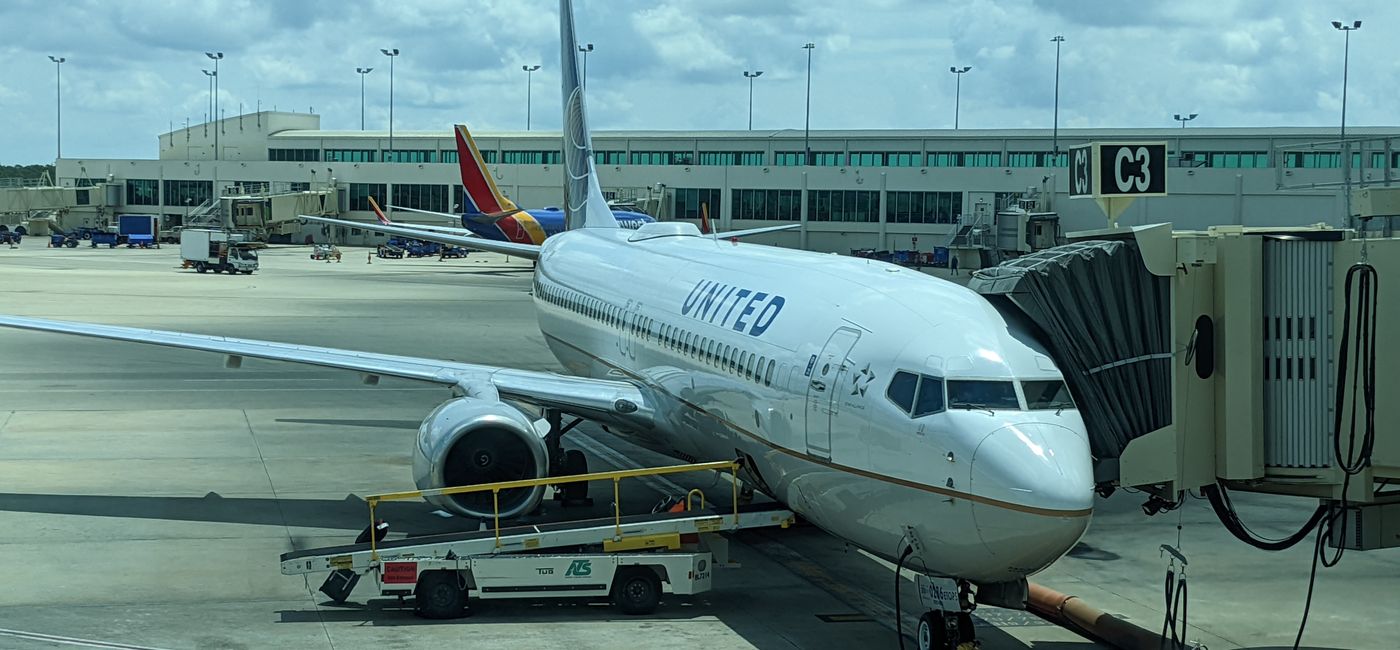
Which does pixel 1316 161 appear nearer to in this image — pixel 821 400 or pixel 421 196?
pixel 421 196

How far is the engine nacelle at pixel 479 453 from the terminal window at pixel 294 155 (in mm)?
129993

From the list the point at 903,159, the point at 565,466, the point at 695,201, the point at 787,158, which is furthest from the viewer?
the point at 787,158

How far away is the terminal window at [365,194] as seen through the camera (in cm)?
12812

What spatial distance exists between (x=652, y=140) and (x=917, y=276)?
353 feet

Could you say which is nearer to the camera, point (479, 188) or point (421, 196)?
point (479, 188)

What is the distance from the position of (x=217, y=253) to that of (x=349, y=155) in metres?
60.7

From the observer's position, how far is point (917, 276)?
17516 mm

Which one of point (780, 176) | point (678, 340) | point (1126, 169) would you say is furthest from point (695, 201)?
point (678, 340)

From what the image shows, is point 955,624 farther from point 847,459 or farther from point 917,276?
point 917,276

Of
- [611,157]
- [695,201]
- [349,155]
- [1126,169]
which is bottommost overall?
[1126,169]

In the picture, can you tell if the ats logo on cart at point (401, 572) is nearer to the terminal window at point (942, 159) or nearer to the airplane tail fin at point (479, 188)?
the airplane tail fin at point (479, 188)

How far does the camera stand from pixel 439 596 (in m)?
16.8

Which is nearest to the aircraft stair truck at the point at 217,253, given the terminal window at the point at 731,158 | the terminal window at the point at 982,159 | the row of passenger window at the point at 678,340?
the terminal window at the point at 731,158

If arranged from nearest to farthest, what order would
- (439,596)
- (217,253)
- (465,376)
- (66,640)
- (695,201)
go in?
(66,640) → (439,596) → (465,376) → (217,253) → (695,201)
